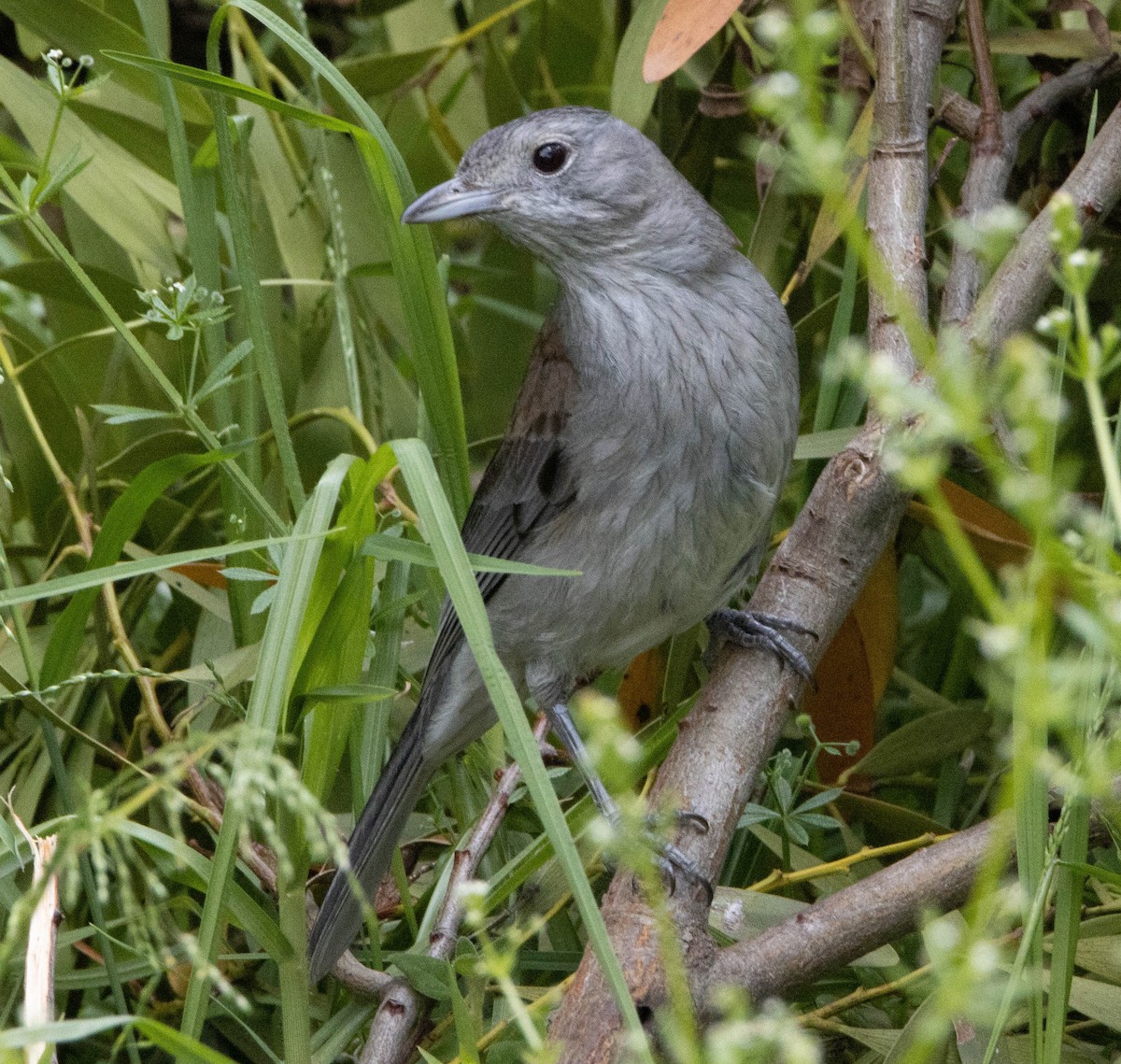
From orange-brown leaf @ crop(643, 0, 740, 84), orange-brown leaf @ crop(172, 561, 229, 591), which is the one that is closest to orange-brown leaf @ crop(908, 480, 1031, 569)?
orange-brown leaf @ crop(643, 0, 740, 84)

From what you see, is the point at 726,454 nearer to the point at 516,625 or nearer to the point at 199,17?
the point at 516,625

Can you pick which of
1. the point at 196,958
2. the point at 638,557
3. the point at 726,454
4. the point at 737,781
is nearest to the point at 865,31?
the point at 726,454

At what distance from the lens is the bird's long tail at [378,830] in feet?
6.97

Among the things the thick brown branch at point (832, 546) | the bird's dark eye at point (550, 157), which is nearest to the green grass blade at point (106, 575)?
the thick brown branch at point (832, 546)

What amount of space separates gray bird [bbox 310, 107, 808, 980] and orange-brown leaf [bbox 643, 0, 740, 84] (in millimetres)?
250

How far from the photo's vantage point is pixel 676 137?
323 cm

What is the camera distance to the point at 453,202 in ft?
7.75

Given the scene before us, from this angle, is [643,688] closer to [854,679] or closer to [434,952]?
[854,679]

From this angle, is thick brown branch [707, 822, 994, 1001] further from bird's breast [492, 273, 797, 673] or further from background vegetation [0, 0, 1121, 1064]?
bird's breast [492, 273, 797, 673]

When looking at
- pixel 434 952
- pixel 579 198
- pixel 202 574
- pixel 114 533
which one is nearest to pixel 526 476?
pixel 579 198

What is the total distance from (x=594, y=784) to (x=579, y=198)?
0.96m

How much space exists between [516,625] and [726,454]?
1.79 ft

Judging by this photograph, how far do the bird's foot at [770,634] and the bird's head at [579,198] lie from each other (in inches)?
23.6

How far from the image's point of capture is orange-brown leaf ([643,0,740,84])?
2.23 metres
